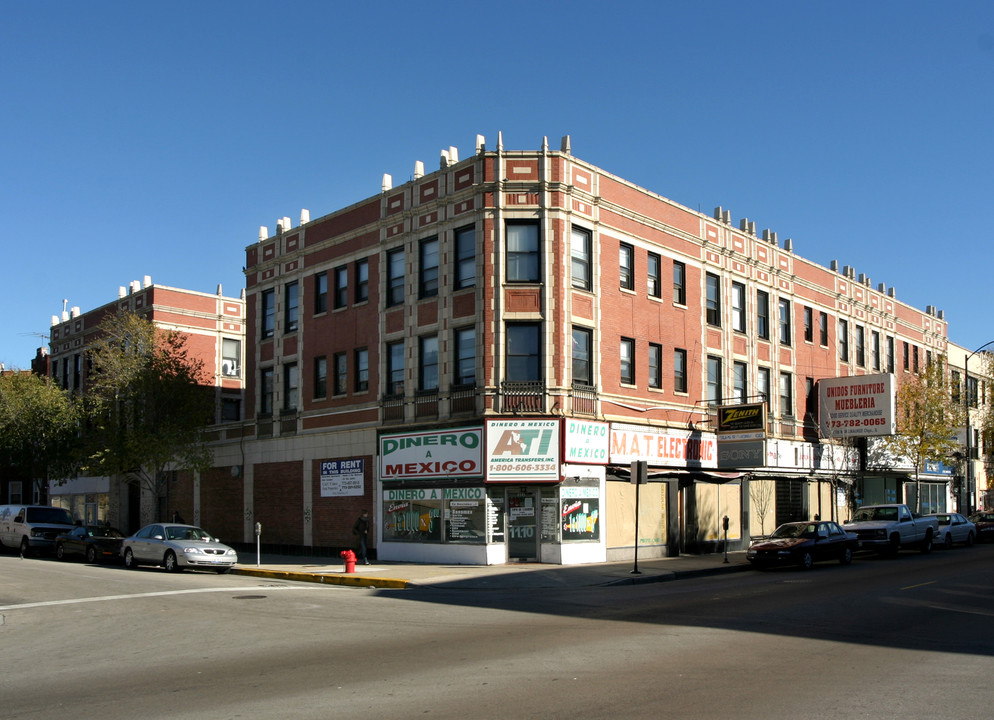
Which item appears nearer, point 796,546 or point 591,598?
point 591,598

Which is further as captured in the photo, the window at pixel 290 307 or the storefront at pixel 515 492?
the window at pixel 290 307

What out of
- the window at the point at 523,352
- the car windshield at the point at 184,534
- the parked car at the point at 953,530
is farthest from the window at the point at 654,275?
the car windshield at the point at 184,534

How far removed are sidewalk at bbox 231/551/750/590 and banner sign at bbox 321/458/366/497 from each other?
3140 millimetres

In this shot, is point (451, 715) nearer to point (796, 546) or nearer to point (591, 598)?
point (591, 598)

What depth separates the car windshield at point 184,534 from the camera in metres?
28.0

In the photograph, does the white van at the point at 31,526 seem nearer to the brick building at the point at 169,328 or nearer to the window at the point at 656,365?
the brick building at the point at 169,328

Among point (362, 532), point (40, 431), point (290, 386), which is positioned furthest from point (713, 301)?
point (40, 431)

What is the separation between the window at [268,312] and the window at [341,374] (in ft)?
15.9

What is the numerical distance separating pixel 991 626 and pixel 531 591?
9853mm

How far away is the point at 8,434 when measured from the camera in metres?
44.4

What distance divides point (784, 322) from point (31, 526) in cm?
3128

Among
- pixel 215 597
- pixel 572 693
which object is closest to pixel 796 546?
pixel 215 597

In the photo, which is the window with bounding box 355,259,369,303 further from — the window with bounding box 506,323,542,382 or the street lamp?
the street lamp

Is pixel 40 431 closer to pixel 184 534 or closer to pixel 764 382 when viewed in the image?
pixel 184 534
